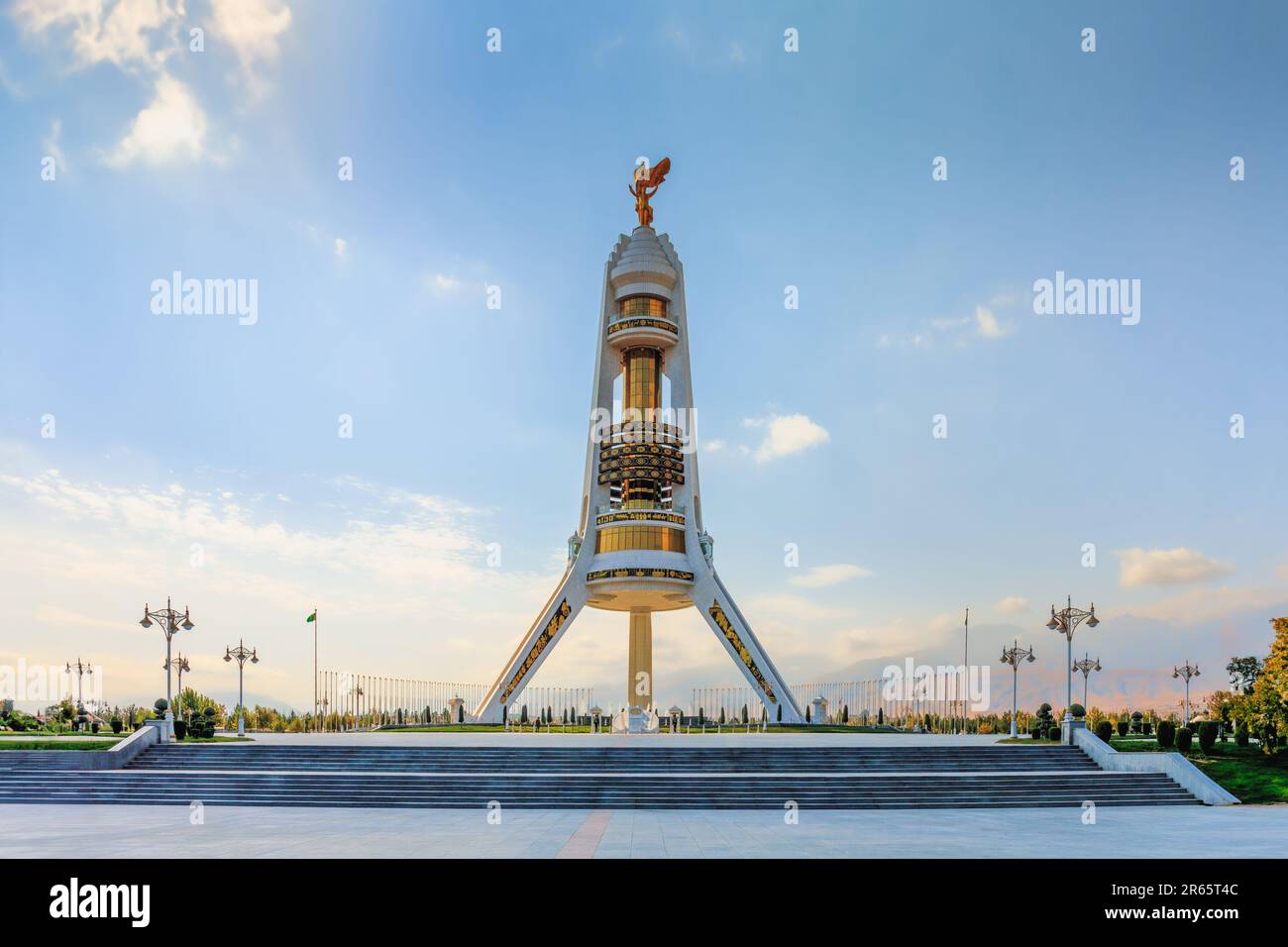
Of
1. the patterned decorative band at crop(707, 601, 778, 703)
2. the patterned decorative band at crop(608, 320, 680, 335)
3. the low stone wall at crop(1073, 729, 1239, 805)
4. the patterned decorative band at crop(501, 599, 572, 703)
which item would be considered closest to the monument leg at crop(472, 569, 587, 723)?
the patterned decorative band at crop(501, 599, 572, 703)

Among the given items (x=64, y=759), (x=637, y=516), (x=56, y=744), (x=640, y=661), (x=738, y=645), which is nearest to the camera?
(x=64, y=759)

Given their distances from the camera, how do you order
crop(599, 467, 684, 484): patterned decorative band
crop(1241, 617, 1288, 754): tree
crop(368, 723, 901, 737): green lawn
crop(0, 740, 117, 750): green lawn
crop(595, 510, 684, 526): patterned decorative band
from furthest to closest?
crop(599, 467, 684, 484): patterned decorative band < crop(595, 510, 684, 526): patterned decorative band < crop(368, 723, 901, 737): green lawn < crop(1241, 617, 1288, 754): tree < crop(0, 740, 117, 750): green lawn

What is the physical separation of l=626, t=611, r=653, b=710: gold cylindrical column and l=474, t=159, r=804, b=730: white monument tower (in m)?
0.07

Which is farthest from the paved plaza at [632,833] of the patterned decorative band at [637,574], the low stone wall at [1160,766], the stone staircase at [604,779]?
the patterned decorative band at [637,574]

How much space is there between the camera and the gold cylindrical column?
63.3 meters

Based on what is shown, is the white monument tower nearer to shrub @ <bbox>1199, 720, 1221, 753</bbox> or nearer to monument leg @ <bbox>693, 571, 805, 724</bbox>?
monument leg @ <bbox>693, 571, 805, 724</bbox>

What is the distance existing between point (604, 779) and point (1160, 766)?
14255mm

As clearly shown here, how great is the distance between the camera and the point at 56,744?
28.7 metres

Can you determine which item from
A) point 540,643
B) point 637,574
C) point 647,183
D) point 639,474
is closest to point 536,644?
point 540,643

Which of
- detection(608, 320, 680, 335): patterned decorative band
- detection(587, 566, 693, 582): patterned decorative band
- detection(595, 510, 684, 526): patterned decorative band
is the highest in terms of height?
detection(608, 320, 680, 335): patterned decorative band

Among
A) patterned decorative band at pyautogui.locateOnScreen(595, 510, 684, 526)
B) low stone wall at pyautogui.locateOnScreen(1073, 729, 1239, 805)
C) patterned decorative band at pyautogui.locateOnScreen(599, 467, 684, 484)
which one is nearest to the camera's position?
low stone wall at pyautogui.locateOnScreen(1073, 729, 1239, 805)

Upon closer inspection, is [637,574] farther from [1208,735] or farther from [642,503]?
[1208,735]

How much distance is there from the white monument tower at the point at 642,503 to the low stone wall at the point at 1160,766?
93.7ft

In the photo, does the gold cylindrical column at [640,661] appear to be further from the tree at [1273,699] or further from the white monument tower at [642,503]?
the tree at [1273,699]
